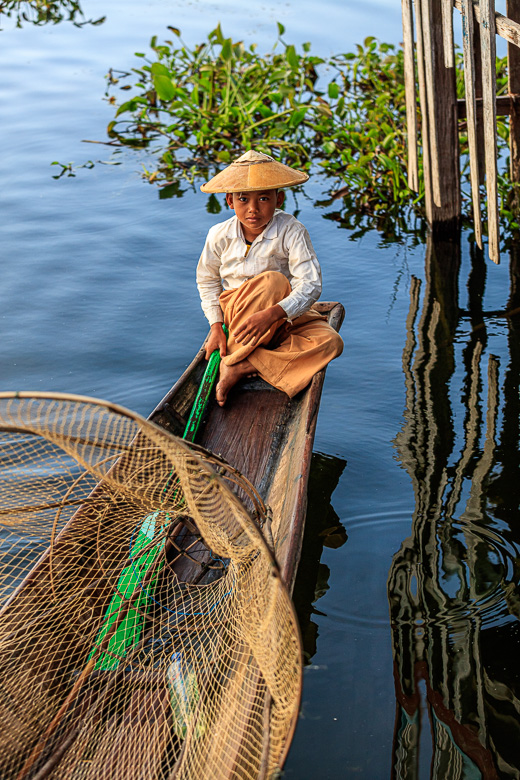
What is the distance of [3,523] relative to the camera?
2334 millimetres

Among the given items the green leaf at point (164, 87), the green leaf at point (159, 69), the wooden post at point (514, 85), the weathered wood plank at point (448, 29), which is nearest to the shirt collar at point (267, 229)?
the weathered wood plank at point (448, 29)

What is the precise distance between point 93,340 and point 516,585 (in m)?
3.10

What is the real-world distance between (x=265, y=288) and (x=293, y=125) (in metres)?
4.48

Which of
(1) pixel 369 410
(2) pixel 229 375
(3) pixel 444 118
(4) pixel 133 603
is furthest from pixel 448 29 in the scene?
(4) pixel 133 603

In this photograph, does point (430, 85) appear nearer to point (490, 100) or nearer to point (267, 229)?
point (490, 100)

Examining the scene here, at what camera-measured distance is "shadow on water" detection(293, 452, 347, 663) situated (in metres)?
2.87

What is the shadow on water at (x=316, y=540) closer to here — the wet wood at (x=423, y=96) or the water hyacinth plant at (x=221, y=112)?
the wet wood at (x=423, y=96)

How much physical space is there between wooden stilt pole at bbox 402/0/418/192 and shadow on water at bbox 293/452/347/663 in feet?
9.75

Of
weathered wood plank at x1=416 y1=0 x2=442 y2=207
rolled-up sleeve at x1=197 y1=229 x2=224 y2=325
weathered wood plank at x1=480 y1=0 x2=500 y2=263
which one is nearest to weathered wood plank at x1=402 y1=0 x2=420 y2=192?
weathered wood plank at x1=416 y1=0 x2=442 y2=207

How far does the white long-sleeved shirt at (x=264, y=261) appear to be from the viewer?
129 inches

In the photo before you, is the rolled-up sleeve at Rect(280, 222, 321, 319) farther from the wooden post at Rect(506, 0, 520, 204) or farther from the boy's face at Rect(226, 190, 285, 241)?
the wooden post at Rect(506, 0, 520, 204)

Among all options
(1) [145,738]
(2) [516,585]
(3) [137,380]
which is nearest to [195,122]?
(3) [137,380]

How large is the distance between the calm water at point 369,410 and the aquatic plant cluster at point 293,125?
34cm

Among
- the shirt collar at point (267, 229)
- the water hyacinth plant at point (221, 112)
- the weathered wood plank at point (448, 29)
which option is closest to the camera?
the shirt collar at point (267, 229)
